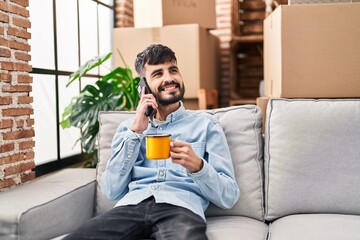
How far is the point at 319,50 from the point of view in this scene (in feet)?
7.67

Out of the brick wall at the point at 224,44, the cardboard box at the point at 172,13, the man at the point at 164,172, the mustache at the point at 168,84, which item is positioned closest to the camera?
the man at the point at 164,172

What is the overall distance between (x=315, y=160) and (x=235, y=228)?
432 millimetres

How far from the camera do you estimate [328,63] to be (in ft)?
7.66

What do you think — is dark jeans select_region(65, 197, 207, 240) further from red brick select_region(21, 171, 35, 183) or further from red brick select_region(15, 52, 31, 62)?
red brick select_region(15, 52, 31, 62)

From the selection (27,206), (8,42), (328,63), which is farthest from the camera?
(328,63)

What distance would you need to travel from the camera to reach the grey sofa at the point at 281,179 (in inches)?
71.0

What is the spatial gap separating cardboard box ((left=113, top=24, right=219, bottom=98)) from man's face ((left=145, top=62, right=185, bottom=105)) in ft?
5.28

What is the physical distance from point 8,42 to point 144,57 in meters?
0.66

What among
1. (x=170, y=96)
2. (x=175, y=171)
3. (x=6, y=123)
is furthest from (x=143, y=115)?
(x=6, y=123)

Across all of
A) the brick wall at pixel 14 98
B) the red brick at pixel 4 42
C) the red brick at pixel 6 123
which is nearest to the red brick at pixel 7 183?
the brick wall at pixel 14 98

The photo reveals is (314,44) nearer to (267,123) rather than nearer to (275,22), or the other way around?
(275,22)

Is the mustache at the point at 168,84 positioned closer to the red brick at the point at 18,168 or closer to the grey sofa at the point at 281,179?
the grey sofa at the point at 281,179

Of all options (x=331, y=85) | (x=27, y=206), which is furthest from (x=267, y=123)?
(x=27, y=206)

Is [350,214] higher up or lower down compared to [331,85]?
lower down
